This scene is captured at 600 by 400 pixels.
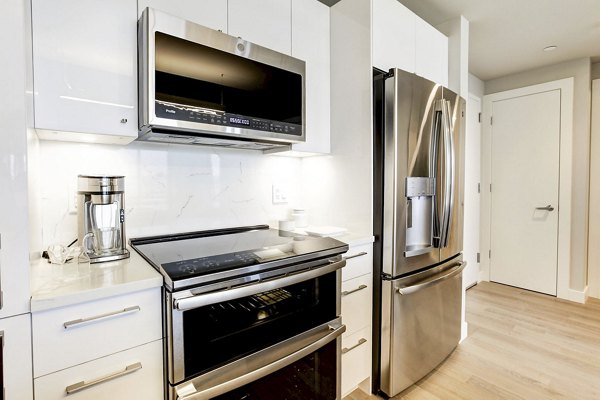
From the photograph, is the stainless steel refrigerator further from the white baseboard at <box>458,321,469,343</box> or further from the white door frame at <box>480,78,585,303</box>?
the white door frame at <box>480,78,585,303</box>

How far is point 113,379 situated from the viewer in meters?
0.96

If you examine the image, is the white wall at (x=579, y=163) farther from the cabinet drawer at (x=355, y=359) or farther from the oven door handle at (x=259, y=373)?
the oven door handle at (x=259, y=373)

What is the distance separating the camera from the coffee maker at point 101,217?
4.05 ft

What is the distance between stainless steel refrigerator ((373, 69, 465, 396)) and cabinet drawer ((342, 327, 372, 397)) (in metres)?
0.06

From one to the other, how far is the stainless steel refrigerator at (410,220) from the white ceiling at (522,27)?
2.50ft

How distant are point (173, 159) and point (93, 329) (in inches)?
37.1

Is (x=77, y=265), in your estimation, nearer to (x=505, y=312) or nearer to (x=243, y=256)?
(x=243, y=256)

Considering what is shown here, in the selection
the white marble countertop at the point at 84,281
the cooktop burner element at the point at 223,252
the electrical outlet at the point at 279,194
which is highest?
the electrical outlet at the point at 279,194

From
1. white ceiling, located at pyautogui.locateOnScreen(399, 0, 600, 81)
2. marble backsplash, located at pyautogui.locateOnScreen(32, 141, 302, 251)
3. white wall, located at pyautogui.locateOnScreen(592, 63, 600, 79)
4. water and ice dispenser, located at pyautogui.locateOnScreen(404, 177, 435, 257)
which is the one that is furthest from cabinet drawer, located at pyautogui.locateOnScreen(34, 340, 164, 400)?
white wall, located at pyautogui.locateOnScreen(592, 63, 600, 79)

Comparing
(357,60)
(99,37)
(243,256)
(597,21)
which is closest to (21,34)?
(99,37)

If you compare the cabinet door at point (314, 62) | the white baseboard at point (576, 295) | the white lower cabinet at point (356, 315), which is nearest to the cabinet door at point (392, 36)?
the cabinet door at point (314, 62)

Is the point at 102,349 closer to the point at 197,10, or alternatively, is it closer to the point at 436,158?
the point at 197,10

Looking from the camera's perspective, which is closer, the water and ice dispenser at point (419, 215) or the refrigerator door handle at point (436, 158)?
the water and ice dispenser at point (419, 215)

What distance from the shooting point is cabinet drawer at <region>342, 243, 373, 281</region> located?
1650 millimetres
